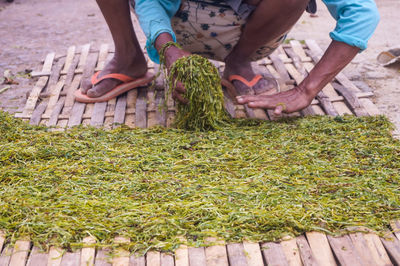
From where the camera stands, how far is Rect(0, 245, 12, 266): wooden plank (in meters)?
1.35

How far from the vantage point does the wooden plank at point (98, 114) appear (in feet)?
7.60

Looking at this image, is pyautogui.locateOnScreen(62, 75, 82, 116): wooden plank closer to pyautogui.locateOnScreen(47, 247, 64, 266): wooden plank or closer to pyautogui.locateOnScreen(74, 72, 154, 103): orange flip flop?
pyautogui.locateOnScreen(74, 72, 154, 103): orange flip flop

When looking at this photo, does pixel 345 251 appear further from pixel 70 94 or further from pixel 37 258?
pixel 70 94

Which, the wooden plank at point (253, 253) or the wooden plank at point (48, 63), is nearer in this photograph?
the wooden plank at point (253, 253)

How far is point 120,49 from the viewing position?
99.3 inches

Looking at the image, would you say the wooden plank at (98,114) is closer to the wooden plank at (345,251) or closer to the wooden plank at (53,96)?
the wooden plank at (53,96)

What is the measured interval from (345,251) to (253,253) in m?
0.29

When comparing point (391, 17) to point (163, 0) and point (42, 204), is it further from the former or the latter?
point (42, 204)

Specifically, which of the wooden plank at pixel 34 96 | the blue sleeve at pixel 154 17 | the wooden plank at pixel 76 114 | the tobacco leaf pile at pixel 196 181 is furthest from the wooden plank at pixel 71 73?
the blue sleeve at pixel 154 17

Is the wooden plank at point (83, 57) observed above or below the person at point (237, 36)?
below

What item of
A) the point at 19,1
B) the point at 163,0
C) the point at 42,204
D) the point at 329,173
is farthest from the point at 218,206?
the point at 19,1

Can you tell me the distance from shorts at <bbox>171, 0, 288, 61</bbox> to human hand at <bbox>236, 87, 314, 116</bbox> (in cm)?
40

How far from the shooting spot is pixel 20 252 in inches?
53.5

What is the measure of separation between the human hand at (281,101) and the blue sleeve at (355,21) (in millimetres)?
331
